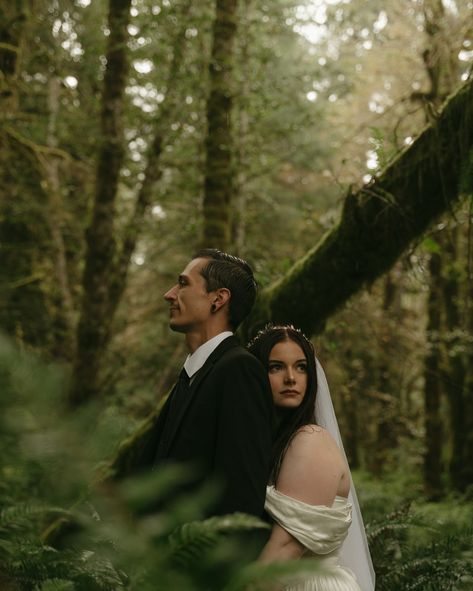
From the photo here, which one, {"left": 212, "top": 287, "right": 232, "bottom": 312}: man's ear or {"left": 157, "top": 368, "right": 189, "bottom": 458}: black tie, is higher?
{"left": 212, "top": 287, "right": 232, "bottom": 312}: man's ear

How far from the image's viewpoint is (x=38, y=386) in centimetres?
76

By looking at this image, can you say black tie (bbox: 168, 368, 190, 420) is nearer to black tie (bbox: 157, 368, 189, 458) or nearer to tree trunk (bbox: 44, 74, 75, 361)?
black tie (bbox: 157, 368, 189, 458)

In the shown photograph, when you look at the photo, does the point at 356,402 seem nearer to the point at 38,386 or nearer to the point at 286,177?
the point at 286,177

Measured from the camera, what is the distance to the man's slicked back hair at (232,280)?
3564mm

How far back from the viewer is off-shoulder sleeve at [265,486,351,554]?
292 cm

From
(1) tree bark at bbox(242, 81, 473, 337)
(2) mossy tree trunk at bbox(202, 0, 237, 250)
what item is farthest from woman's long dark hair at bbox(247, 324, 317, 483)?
(2) mossy tree trunk at bbox(202, 0, 237, 250)

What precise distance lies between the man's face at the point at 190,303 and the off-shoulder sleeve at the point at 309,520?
3.14ft

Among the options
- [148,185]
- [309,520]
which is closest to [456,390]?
[148,185]

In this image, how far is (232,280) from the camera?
3598 mm

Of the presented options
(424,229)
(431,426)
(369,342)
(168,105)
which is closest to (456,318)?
(369,342)

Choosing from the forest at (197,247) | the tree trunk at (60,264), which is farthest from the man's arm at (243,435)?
the tree trunk at (60,264)

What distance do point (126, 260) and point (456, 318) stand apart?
333 inches

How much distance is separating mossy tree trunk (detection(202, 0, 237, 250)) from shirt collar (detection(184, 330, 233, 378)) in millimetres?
3656

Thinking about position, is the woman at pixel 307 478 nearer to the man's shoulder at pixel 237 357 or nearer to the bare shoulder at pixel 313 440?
the bare shoulder at pixel 313 440
